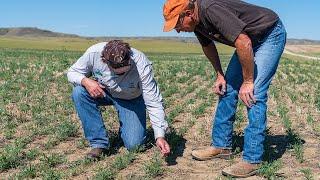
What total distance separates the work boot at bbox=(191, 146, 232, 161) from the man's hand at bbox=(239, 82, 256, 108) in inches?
38.1

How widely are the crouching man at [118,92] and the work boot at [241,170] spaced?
2.30 ft

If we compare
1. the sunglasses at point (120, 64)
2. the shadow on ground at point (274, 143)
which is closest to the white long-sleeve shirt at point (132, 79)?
the sunglasses at point (120, 64)

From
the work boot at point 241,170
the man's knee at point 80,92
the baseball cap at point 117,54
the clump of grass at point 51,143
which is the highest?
the baseball cap at point 117,54

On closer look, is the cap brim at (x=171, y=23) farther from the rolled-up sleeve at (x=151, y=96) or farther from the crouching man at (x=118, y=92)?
the rolled-up sleeve at (x=151, y=96)

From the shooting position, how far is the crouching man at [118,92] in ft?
20.6

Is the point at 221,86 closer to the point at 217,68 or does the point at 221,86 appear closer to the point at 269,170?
the point at 217,68

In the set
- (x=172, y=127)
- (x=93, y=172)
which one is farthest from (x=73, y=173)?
(x=172, y=127)

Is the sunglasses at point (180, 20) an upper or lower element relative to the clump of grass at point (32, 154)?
upper

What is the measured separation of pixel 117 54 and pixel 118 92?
35.5 inches

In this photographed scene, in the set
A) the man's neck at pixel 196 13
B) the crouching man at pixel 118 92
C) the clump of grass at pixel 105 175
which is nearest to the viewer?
the man's neck at pixel 196 13

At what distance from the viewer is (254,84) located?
5855mm

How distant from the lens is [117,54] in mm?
6102

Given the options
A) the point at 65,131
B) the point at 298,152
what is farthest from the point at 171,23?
the point at 65,131

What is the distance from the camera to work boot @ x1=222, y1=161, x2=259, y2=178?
230 inches
